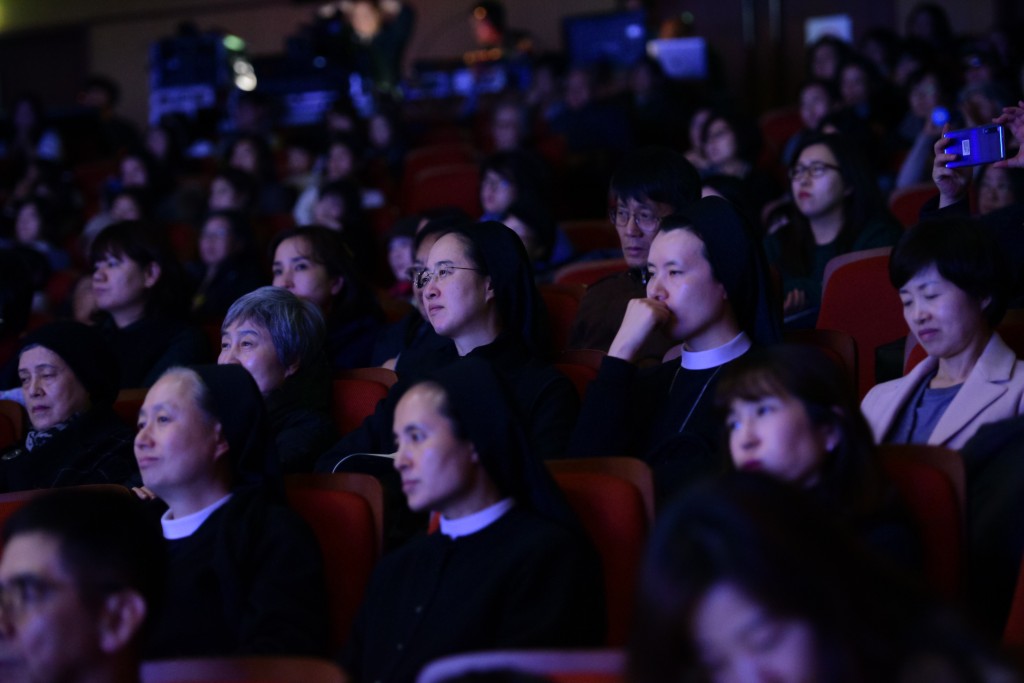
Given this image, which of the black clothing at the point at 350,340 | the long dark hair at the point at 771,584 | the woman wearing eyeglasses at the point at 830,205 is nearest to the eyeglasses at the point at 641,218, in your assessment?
the woman wearing eyeglasses at the point at 830,205

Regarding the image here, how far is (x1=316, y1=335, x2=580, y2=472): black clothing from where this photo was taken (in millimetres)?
2869

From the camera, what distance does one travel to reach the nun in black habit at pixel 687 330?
2.68 meters

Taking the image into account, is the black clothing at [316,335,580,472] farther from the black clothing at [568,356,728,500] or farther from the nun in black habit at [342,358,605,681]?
the nun in black habit at [342,358,605,681]

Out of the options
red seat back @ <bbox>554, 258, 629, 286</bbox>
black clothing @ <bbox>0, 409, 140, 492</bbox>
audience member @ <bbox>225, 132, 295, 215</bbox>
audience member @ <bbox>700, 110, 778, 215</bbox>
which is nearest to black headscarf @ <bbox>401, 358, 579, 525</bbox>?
black clothing @ <bbox>0, 409, 140, 492</bbox>

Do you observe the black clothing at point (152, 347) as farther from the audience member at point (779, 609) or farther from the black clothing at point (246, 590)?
the audience member at point (779, 609)

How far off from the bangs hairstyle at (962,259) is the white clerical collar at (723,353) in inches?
13.4

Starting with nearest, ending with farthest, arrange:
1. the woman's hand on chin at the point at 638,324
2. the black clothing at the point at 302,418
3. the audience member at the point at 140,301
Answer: the woman's hand on chin at the point at 638,324
the black clothing at the point at 302,418
the audience member at the point at 140,301

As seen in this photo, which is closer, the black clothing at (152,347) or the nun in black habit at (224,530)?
the nun in black habit at (224,530)

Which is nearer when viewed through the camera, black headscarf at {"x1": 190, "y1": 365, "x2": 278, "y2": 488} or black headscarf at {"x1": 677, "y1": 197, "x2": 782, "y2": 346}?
black headscarf at {"x1": 190, "y1": 365, "x2": 278, "y2": 488}

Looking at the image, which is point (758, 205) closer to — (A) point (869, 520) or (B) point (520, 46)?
(A) point (869, 520)

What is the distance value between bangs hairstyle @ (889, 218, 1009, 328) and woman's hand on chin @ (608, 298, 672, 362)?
19.3 inches

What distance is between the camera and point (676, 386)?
2.81 m

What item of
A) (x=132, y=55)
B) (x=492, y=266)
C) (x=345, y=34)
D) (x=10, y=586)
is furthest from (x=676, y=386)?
(x=132, y=55)

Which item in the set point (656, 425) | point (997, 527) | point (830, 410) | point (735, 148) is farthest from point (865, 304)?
point (735, 148)
